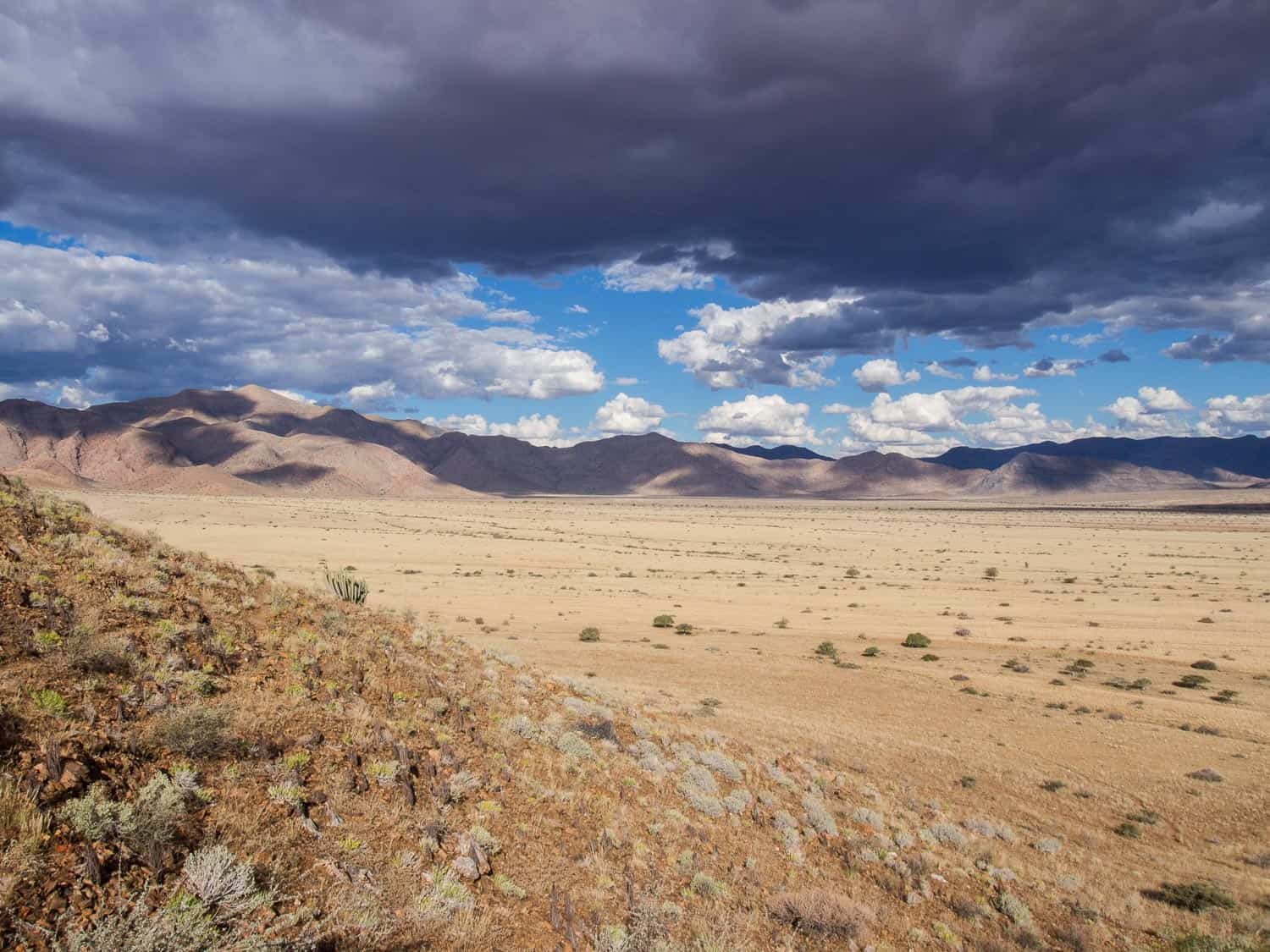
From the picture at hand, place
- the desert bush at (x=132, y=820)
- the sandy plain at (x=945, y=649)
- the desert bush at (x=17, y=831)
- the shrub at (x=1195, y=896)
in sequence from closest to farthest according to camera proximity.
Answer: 1. the desert bush at (x=17, y=831)
2. the desert bush at (x=132, y=820)
3. the shrub at (x=1195, y=896)
4. the sandy plain at (x=945, y=649)

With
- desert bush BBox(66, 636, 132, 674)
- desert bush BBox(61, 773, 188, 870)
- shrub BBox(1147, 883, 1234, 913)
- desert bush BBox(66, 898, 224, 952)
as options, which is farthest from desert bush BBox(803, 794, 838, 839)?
desert bush BBox(66, 636, 132, 674)

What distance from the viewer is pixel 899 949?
8.27 metres

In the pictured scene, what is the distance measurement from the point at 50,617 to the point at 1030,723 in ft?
70.0

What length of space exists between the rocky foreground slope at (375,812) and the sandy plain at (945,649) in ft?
9.32

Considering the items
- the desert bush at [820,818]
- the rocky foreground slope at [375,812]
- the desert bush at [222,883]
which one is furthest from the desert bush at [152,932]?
the desert bush at [820,818]

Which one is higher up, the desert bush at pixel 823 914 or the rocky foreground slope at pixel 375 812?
the rocky foreground slope at pixel 375 812

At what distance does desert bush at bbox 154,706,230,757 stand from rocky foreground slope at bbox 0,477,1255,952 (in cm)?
3

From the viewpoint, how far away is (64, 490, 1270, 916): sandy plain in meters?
14.2

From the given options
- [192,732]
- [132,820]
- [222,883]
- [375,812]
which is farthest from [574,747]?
[132,820]

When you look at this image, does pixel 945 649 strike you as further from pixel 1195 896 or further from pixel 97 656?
pixel 97 656

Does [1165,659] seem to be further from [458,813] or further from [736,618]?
[458,813]

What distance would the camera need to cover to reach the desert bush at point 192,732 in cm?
670

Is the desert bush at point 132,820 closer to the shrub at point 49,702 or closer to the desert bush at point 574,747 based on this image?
the shrub at point 49,702

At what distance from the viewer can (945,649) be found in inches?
1164
